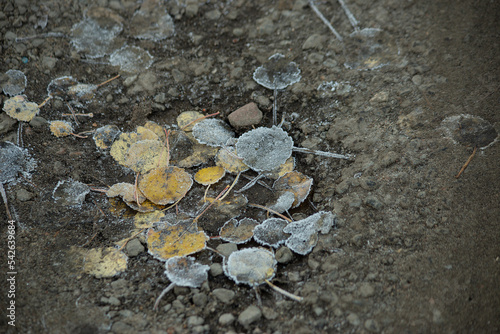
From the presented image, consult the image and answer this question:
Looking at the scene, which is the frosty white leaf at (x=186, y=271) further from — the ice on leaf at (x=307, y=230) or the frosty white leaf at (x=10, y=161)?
the frosty white leaf at (x=10, y=161)

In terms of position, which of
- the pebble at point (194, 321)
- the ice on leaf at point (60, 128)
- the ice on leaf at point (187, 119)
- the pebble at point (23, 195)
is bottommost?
the pebble at point (194, 321)

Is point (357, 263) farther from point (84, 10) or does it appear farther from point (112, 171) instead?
point (84, 10)

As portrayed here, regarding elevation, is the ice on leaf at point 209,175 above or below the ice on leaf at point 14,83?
below

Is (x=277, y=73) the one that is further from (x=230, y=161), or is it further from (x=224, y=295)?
(x=224, y=295)

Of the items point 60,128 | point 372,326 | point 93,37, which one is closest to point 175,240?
point 372,326

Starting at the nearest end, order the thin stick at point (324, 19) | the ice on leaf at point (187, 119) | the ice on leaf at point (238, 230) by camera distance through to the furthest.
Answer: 1. the ice on leaf at point (238, 230)
2. the ice on leaf at point (187, 119)
3. the thin stick at point (324, 19)

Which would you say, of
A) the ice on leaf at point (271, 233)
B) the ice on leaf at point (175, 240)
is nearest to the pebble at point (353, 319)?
the ice on leaf at point (271, 233)

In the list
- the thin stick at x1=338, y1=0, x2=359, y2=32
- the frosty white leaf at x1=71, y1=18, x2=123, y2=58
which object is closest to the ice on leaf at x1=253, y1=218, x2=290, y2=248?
the thin stick at x1=338, y1=0, x2=359, y2=32
